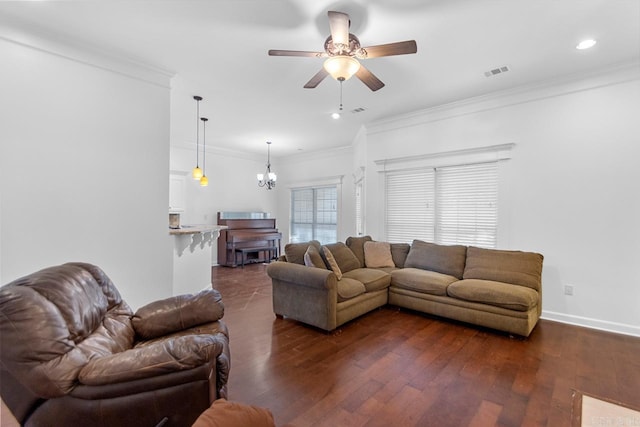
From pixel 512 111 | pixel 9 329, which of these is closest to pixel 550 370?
pixel 512 111

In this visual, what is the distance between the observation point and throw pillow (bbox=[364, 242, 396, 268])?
4336mm

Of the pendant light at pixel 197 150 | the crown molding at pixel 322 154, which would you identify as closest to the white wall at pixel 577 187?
the crown molding at pixel 322 154

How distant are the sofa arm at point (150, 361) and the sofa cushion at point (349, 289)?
1958mm

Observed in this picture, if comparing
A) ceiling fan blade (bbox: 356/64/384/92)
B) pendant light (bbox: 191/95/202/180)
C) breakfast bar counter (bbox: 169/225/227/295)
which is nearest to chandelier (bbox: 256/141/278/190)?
pendant light (bbox: 191/95/202/180)

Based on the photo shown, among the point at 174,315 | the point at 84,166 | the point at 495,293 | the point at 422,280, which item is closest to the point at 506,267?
the point at 495,293

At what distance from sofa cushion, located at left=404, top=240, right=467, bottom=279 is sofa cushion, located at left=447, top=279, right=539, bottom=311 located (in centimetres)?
Answer: 36

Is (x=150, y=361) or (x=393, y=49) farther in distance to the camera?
(x=393, y=49)

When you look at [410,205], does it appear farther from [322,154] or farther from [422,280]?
[322,154]

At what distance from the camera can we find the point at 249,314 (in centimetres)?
373

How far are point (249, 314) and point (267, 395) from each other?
5.73 feet

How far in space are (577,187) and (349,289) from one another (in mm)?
2941

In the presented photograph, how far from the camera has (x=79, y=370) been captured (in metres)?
1.29

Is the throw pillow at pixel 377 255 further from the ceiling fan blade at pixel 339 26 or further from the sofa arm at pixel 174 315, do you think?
the ceiling fan blade at pixel 339 26

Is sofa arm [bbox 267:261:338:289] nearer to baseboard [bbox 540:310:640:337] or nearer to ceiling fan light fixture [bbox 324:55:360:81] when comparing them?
ceiling fan light fixture [bbox 324:55:360:81]
